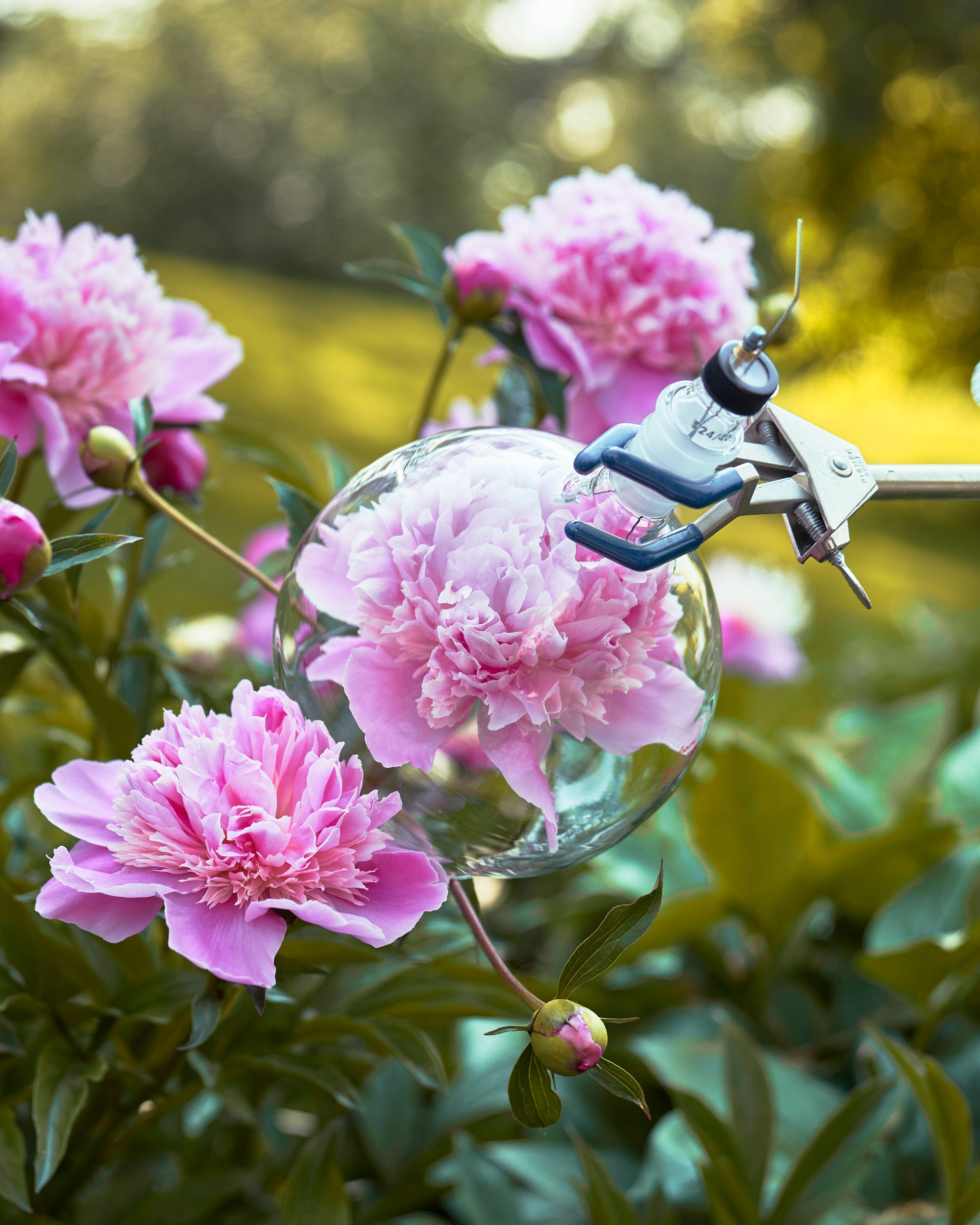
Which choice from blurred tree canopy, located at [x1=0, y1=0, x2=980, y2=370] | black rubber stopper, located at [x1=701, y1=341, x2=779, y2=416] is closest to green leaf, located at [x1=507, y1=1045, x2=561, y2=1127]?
black rubber stopper, located at [x1=701, y1=341, x2=779, y2=416]

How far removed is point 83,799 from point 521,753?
153mm

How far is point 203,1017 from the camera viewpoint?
432 mm

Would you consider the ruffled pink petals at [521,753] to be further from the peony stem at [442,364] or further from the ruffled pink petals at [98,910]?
the peony stem at [442,364]

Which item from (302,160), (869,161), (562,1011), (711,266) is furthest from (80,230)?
(302,160)

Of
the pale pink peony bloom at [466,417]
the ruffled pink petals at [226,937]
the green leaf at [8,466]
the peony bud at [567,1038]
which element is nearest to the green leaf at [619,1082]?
the peony bud at [567,1038]

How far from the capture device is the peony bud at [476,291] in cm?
63

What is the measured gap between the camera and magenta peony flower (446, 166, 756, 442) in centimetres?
62

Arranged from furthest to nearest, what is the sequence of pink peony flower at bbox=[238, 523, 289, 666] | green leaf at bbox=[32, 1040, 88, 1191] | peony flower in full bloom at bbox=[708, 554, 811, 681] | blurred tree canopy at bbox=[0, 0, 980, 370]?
blurred tree canopy at bbox=[0, 0, 980, 370] → peony flower in full bloom at bbox=[708, 554, 811, 681] → pink peony flower at bbox=[238, 523, 289, 666] → green leaf at bbox=[32, 1040, 88, 1191]

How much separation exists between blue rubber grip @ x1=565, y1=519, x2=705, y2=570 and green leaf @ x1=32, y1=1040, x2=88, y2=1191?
312 mm

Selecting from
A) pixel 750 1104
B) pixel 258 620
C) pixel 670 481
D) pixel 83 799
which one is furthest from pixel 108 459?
pixel 258 620

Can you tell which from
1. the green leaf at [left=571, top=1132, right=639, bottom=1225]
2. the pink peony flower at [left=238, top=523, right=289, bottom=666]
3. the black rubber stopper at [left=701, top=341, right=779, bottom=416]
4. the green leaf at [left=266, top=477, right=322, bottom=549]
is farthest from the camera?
the pink peony flower at [left=238, top=523, right=289, bottom=666]

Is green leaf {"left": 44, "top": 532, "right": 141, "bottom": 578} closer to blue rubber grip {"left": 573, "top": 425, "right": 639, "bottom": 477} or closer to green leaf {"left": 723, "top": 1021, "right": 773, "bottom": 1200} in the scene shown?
blue rubber grip {"left": 573, "top": 425, "right": 639, "bottom": 477}

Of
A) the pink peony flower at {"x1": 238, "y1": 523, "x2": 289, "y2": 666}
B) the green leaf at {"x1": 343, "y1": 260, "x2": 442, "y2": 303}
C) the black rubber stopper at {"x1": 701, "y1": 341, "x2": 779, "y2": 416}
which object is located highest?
the black rubber stopper at {"x1": 701, "y1": 341, "x2": 779, "y2": 416}

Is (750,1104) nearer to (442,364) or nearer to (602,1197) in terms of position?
(602,1197)
